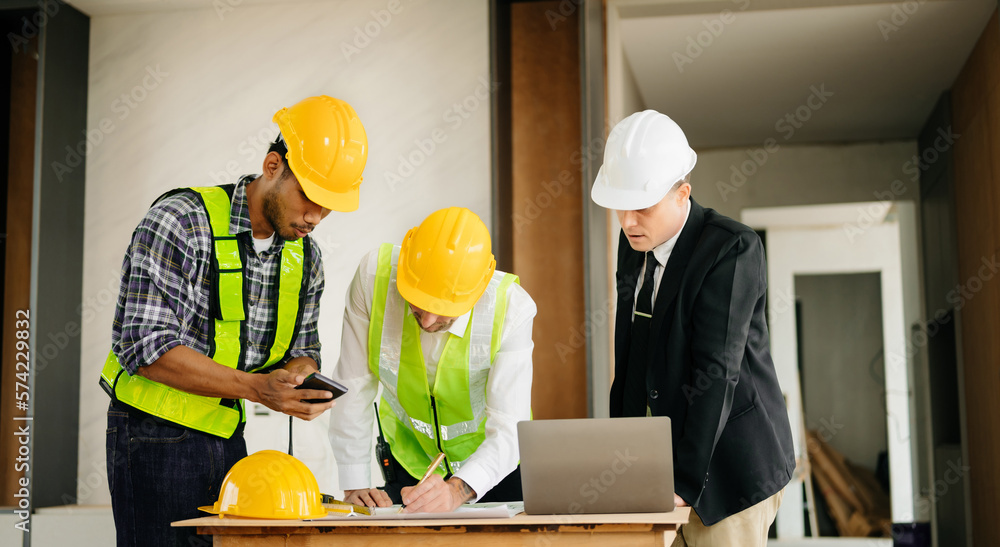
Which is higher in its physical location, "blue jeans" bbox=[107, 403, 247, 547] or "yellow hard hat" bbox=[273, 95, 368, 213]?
"yellow hard hat" bbox=[273, 95, 368, 213]

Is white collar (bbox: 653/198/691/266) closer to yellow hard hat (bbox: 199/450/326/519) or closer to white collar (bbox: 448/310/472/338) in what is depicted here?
white collar (bbox: 448/310/472/338)

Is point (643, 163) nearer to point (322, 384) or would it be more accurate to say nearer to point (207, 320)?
point (322, 384)

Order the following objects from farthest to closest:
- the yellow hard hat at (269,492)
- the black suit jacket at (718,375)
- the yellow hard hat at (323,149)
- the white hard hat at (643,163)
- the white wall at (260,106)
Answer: the white wall at (260,106), the yellow hard hat at (323,149), the white hard hat at (643,163), the black suit jacket at (718,375), the yellow hard hat at (269,492)

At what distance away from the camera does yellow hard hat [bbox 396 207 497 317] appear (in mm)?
2168

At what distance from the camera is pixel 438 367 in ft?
7.76

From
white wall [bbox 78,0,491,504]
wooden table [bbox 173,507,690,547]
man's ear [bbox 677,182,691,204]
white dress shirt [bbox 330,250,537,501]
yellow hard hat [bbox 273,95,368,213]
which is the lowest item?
wooden table [bbox 173,507,690,547]

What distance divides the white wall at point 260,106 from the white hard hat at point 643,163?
5.61 feet

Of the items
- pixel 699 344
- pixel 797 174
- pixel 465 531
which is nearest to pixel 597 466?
pixel 465 531

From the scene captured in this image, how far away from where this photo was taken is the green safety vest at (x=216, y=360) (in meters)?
2.23

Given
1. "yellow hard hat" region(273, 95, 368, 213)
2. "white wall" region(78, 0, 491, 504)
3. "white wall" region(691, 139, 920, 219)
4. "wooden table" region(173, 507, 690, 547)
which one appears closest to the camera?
"wooden table" region(173, 507, 690, 547)

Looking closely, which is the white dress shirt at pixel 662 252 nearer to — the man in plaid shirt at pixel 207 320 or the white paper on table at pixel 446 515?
the white paper on table at pixel 446 515

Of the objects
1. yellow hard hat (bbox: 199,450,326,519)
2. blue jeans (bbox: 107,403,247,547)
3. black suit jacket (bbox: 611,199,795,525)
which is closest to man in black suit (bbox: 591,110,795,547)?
black suit jacket (bbox: 611,199,795,525)

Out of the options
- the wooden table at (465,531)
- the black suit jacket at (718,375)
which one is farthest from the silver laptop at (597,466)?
the black suit jacket at (718,375)

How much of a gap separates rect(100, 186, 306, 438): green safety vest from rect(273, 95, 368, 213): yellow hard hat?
0.22 m
